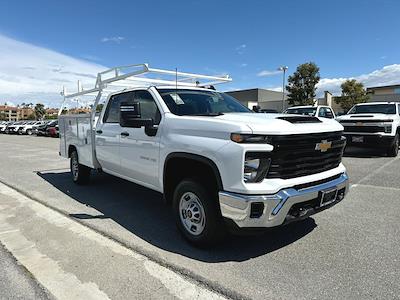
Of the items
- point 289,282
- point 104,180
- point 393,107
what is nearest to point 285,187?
point 289,282

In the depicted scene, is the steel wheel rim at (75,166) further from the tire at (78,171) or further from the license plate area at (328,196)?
the license plate area at (328,196)

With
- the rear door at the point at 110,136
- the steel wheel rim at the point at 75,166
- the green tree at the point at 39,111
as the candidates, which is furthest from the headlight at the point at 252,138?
the green tree at the point at 39,111

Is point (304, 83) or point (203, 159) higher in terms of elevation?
point (304, 83)

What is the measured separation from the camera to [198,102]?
484cm

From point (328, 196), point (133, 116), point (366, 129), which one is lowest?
point (328, 196)

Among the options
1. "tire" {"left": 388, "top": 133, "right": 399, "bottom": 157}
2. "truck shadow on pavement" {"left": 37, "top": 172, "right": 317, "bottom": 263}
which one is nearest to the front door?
"truck shadow on pavement" {"left": 37, "top": 172, "right": 317, "bottom": 263}

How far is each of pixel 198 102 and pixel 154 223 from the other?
1.86 m

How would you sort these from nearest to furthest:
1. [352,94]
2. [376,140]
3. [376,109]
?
[376,140], [376,109], [352,94]

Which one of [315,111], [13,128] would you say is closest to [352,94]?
[315,111]

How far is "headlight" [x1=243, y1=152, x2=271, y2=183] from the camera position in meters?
3.23

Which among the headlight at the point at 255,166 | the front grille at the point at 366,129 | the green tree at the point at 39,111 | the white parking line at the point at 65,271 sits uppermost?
the green tree at the point at 39,111

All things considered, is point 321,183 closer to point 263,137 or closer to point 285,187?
point 285,187

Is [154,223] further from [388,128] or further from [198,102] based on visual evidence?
[388,128]

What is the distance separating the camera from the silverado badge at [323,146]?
3.65 meters
